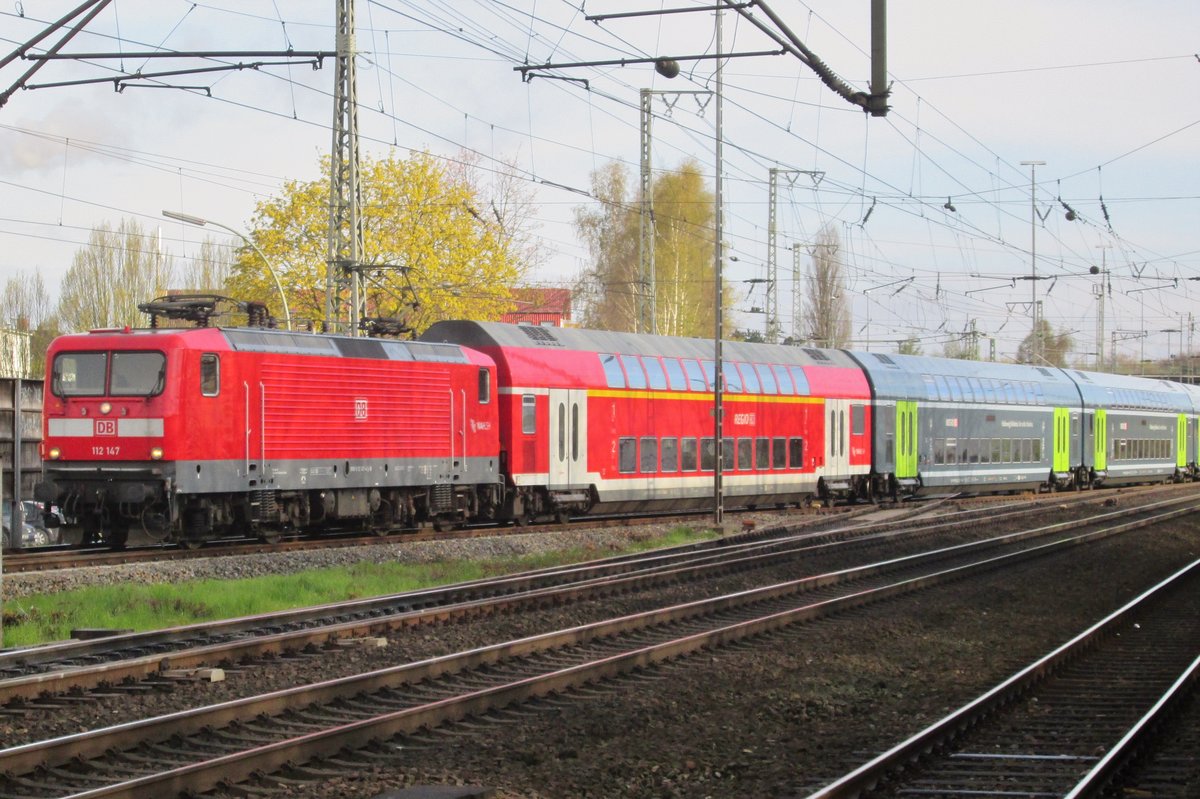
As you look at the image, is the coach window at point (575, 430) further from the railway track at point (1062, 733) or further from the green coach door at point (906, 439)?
the railway track at point (1062, 733)

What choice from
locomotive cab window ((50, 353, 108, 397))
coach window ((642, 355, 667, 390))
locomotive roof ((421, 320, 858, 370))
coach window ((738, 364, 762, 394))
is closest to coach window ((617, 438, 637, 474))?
coach window ((642, 355, 667, 390))

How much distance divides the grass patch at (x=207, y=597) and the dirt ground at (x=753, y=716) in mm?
5928

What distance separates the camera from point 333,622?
49.0 ft

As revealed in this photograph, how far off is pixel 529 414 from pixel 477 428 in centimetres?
148

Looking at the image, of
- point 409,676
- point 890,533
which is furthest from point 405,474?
point 409,676

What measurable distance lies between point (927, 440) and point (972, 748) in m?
31.4

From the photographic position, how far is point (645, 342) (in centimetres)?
3131

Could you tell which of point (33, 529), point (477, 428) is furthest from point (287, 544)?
point (33, 529)

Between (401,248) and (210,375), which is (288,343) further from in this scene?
(401,248)

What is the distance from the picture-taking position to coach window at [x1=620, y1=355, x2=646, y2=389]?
96.9ft

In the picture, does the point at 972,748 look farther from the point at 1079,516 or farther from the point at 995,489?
the point at 995,489

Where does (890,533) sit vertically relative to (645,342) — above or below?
below

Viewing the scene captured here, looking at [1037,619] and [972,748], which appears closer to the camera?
[972,748]

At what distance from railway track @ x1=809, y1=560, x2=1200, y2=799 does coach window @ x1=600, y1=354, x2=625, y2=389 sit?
15180mm
